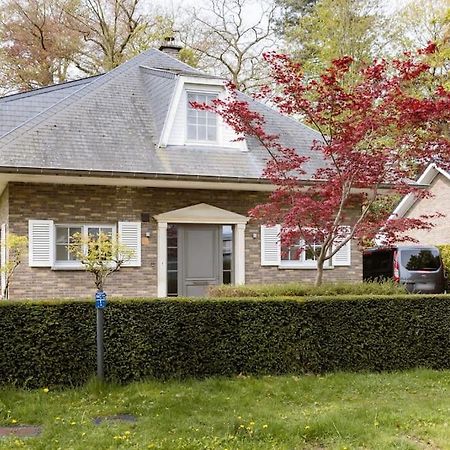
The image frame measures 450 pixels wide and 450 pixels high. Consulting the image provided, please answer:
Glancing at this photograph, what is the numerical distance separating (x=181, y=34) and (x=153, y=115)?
17913 mm

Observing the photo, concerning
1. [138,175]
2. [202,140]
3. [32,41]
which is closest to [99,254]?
[138,175]

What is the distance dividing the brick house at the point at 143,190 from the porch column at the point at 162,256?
2cm

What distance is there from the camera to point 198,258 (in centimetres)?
Answer: 1473

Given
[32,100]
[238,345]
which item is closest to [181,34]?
[32,100]

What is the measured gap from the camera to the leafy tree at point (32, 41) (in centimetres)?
2928

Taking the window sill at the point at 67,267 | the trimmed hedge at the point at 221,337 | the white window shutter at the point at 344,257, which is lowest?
the trimmed hedge at the point at 221,337

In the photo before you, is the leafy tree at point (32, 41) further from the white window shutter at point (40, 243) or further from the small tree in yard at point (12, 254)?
the small tree in yard at point (12, 254)

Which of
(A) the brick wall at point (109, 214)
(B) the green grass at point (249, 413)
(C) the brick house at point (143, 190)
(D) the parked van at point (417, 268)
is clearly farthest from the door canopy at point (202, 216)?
(B) the green grass at point (249, 413)

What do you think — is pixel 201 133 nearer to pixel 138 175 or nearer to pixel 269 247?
pixel 138 175

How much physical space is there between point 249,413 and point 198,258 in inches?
327

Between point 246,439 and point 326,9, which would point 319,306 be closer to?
point 246,439

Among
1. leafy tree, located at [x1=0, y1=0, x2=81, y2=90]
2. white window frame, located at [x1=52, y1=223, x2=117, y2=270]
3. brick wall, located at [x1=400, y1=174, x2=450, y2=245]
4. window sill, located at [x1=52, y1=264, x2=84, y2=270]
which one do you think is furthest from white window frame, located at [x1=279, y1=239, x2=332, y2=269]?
leafy tree, located at [x1=0, y1=0, x2=81, y2=90]

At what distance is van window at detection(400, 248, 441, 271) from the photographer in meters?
17.2

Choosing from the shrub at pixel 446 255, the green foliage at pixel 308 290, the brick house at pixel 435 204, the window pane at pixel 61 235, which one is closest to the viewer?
the green foliage at pixel 308 290
